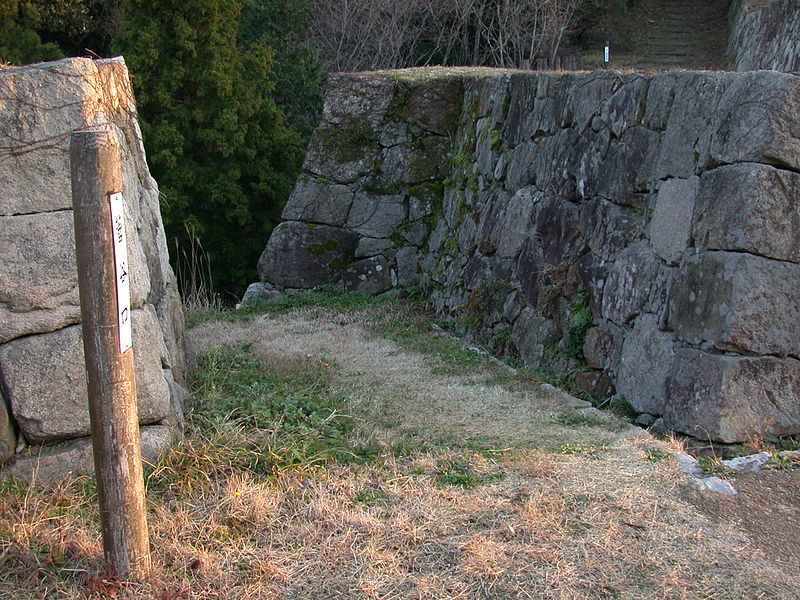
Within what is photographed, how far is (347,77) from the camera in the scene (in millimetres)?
10961

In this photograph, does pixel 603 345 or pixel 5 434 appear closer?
pixel 5 434

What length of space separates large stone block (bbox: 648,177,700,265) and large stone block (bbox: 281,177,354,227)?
5.83 meters

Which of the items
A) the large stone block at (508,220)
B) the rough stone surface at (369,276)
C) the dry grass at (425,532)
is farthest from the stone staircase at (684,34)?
the dry grass at (425,532)

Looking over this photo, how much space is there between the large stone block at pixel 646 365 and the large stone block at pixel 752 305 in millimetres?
371

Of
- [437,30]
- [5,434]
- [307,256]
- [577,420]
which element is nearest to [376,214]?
[307,256]

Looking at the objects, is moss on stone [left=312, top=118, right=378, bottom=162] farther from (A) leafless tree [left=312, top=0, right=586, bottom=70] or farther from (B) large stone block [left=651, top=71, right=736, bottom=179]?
(A) leafless tree [left=312, top=0, right=586, bottom=70]

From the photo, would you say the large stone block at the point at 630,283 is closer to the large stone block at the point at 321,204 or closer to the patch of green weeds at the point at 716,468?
the patch of green weeds at the point at 716,468

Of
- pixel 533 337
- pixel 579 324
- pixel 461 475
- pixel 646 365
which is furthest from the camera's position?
pixel 533 337

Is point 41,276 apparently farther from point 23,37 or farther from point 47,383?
point 23,37

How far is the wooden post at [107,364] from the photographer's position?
9.20ft

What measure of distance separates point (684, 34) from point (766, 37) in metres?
6.18

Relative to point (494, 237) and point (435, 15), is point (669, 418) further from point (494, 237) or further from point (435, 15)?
point (435, 15)

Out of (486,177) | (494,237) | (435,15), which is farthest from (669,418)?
(435,15)

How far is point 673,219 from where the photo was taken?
16.5 ft
